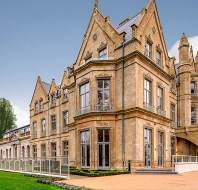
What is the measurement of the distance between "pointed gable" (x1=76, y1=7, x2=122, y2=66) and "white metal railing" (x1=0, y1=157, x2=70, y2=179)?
11467mm

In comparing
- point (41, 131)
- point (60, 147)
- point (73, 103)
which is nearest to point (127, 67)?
point (73, 103)

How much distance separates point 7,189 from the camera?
13.6m

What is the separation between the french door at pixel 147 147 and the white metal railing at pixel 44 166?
333 inches

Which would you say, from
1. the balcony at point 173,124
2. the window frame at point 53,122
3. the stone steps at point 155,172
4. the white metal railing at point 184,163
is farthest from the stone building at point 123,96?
the window frame at point 53,122

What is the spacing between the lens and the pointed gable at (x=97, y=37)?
2609 centimetres

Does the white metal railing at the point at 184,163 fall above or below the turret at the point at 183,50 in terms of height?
below

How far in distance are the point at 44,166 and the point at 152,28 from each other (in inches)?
656

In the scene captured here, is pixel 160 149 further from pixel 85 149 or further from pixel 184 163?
pixel 85 149

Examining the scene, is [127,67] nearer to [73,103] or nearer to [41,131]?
[73,103]

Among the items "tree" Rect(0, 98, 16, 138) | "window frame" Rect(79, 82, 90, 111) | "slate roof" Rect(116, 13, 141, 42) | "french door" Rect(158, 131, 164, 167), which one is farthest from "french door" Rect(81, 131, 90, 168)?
"tree" Rect(0, 98, 16, 138)

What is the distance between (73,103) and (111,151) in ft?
32.9

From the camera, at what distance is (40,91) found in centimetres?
4612

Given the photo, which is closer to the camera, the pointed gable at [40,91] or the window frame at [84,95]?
the window frame at [84,95]

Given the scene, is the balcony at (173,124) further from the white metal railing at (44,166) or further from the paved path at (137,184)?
the white metal railing at (44,166)
